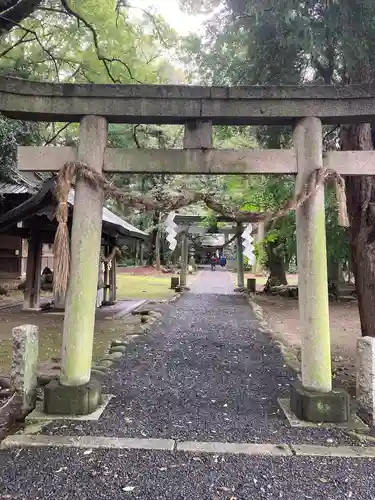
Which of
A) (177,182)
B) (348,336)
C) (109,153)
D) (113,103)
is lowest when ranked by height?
(348,336)

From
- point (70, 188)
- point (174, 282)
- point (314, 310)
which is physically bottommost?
point (174, 282)

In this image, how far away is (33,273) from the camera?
11.6 meters

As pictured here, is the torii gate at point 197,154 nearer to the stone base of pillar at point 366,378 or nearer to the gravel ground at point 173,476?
the stone base of pillar at point 366,378

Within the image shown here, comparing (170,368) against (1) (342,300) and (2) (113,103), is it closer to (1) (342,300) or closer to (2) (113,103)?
(2) (113,103)

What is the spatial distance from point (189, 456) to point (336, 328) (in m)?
8.26

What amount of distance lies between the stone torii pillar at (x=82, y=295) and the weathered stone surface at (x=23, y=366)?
0.25 m

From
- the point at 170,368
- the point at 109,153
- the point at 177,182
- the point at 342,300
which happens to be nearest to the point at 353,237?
the point at 170,368

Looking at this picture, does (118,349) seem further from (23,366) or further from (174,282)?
(174,282)

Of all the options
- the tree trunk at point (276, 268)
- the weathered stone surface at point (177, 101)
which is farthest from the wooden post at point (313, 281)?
the tree trunk at point (276, 268)

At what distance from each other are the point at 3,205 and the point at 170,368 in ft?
34.6

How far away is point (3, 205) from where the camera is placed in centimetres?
1352

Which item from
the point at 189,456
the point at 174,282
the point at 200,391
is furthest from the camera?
the point at 174,282

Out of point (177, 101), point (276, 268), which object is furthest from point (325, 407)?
point (276, 268)

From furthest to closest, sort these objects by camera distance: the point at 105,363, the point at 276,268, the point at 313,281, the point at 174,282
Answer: the point at 174,282 → the point at 276,268 → the point at 105,363 → the point at 313,281
